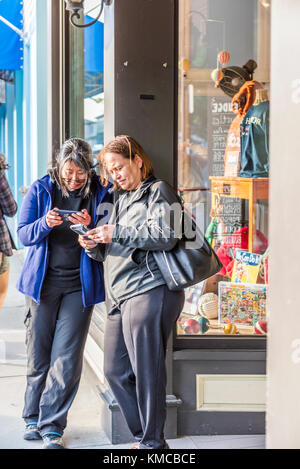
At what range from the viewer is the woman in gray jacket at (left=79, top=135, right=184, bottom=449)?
3432mm

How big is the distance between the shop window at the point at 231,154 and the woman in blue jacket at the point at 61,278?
83cm

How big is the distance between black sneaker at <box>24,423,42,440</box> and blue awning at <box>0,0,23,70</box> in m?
8.49

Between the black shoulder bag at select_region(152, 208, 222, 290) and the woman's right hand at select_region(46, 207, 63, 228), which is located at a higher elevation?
the woman's right hand at select_region(46, 207, 63, 228)

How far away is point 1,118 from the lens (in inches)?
874

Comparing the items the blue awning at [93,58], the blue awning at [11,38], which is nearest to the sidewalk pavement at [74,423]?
the blue awning at [93,58]

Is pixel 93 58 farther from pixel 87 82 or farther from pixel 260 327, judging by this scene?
pixel 260 327

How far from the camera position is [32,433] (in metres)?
4.15

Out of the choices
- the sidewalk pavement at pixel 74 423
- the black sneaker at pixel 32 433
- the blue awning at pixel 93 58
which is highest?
the blue awning at pixel 93 58

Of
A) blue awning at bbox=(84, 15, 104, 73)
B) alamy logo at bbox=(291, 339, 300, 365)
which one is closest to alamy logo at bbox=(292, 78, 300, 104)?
alamy logo at bbox=(291, 339, 300, 365)

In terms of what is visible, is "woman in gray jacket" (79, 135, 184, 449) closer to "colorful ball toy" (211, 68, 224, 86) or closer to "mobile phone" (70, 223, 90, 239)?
"mobile phone" (70, 223, 90, 239)

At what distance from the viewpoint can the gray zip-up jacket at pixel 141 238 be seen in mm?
3395

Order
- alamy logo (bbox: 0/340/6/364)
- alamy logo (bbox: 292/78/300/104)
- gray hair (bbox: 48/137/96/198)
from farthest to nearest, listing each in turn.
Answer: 1. alamy logo (bbox: 0/340/6/364)
2. gray hair (bbox: 48/137/96/198)
3. alamy logo (bbox: 292/78/300/104)

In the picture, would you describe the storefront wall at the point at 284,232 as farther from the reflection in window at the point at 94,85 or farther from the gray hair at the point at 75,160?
the reflection in window at the point at 94,85
